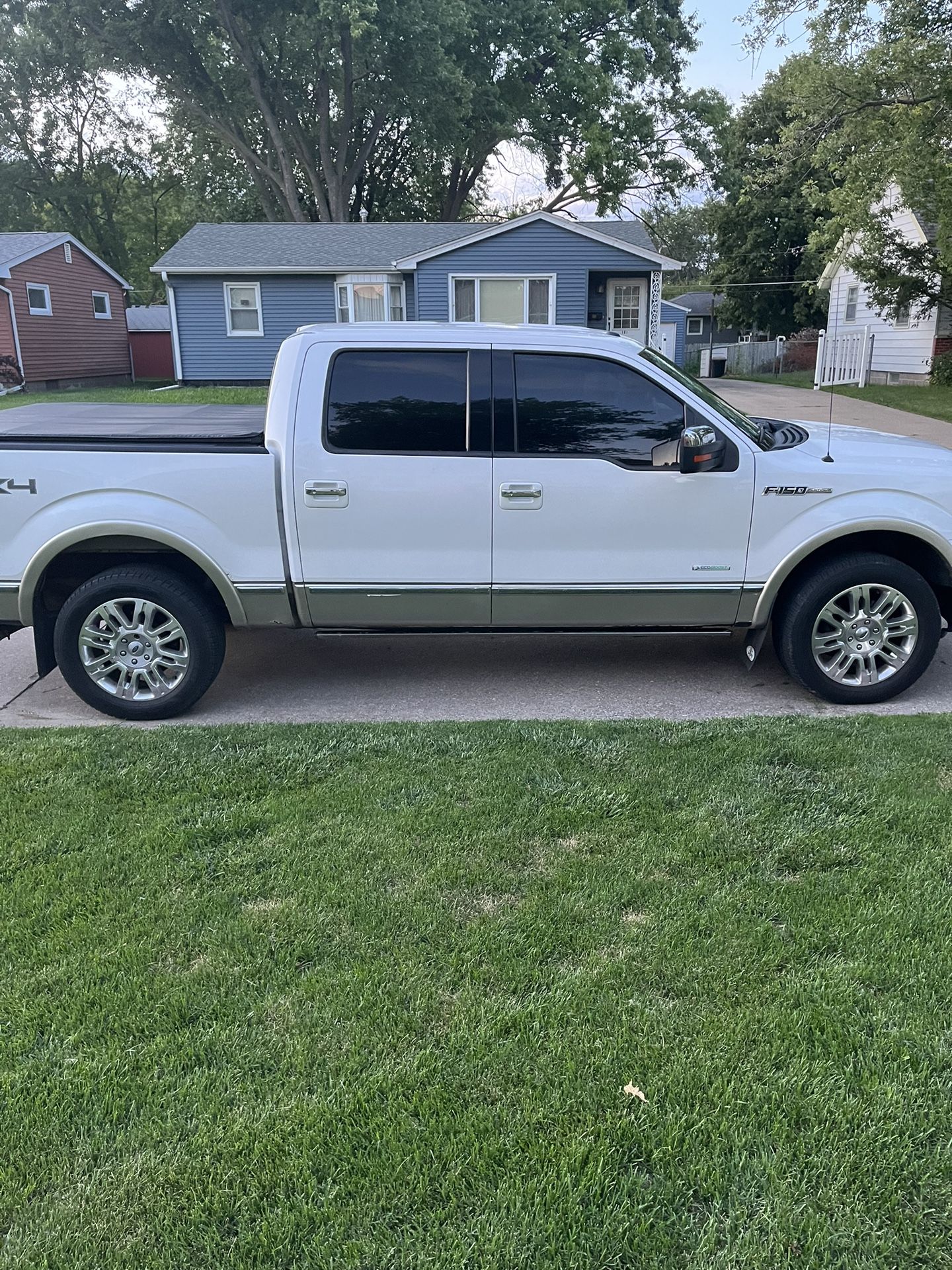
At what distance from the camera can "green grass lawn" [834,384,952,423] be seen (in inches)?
778

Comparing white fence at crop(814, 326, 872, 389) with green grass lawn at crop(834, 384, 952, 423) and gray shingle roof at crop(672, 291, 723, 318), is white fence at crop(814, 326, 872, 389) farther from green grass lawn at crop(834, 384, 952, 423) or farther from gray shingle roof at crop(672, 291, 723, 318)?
gray shingle roof at crop(672, 291, 723, 318)

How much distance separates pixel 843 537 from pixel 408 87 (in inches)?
1160

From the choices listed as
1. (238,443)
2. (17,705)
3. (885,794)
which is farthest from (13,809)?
(885,794)

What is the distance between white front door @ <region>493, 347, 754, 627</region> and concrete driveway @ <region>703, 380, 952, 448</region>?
810cm

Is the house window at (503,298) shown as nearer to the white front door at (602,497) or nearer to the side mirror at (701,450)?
the white front door at (602,497)

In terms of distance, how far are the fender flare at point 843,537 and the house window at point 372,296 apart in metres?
22.2

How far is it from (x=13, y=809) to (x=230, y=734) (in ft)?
3.52

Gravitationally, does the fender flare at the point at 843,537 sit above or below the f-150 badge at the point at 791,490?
below

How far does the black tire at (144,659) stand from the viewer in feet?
16.6

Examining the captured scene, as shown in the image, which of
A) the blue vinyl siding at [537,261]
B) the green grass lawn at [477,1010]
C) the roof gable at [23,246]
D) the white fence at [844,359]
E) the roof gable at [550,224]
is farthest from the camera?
the roof gable at [23,246]

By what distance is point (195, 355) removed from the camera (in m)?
26.7

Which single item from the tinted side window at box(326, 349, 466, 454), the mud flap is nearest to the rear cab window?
the tinted side window at box(326, 349, 466, 454)

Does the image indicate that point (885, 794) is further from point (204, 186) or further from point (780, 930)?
point (204, 186)

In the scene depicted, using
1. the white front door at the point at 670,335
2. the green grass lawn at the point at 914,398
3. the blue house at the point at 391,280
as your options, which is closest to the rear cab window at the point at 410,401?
the green grass lawn at the point at 914,398
